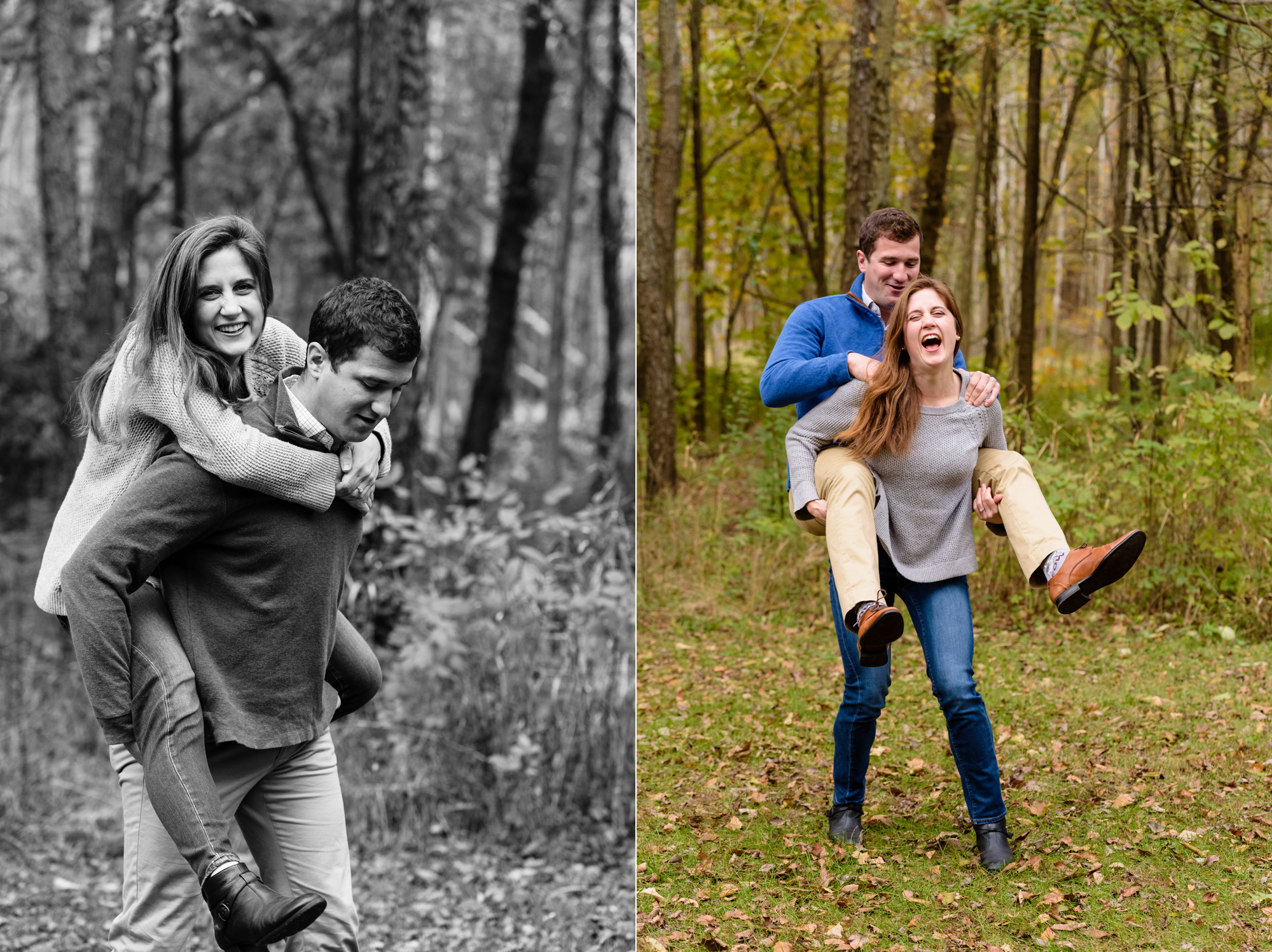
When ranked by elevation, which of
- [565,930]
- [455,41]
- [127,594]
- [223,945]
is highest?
[455,41]

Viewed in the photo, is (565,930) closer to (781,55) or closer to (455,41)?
(455,41)

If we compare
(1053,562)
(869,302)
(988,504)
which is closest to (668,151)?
(869,302)

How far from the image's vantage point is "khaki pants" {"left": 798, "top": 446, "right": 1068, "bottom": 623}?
3.60 metres

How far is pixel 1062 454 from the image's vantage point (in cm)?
841

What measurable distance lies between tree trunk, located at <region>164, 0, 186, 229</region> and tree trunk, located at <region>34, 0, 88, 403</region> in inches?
26.0

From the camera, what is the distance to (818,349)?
4000 mm

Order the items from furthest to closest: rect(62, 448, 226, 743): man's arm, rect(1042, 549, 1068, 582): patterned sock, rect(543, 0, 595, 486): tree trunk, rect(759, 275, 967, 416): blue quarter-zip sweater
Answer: rect(543, 0, 595, 486): tree trunk, rect(759, 275, 967, 416): blue quarter-zip sweater, rect(1042, 549, 1068, 582): patterned sock, rect(62, 448, 226, 743): man's arm

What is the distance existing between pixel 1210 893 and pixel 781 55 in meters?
10.3

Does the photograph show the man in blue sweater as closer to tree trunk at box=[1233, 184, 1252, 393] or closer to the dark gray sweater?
the dark gray sweater

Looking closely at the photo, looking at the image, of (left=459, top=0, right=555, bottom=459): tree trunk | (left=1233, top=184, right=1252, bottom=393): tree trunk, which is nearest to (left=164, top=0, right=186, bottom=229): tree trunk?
(left=459, top=0, right=555, bottom=459): tree trunk

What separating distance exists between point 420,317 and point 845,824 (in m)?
4.54

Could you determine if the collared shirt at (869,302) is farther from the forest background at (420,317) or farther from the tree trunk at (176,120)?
the tree trunk at (176,120)

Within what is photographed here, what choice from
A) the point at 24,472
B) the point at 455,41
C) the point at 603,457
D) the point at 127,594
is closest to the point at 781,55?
the point at 455,41

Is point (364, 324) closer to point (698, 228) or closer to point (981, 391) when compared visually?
point (981, 391)
